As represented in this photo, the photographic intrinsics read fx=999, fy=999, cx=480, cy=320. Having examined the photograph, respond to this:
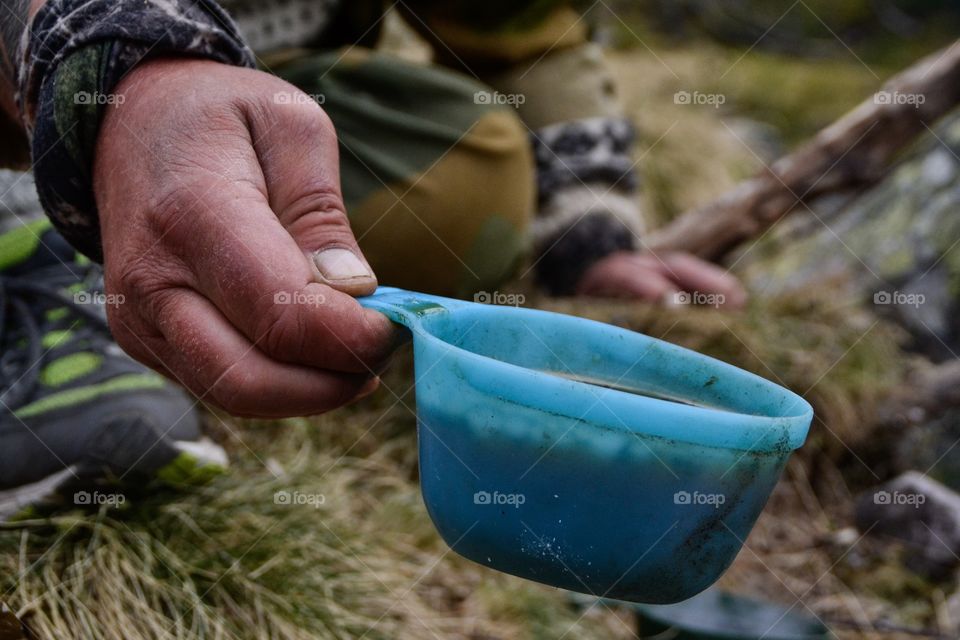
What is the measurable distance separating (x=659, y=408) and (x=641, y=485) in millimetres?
57

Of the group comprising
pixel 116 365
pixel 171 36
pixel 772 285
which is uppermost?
pixel 171 36

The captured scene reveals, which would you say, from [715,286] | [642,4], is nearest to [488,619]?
[715,286]

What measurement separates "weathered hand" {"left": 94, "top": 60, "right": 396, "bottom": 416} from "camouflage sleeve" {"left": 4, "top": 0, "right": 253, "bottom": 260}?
17 millimetres

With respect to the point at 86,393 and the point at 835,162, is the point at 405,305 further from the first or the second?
the point at 835,162

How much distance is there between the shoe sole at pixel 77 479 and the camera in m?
1.00

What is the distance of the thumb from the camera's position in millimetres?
731

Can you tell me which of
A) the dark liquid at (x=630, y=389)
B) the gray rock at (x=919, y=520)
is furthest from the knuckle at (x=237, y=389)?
the gray rock at (x=919, y=520)

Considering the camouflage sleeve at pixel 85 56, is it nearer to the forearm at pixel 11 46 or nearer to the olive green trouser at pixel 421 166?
the forearm at pixel 11 46

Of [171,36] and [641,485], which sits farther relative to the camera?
[171,36]

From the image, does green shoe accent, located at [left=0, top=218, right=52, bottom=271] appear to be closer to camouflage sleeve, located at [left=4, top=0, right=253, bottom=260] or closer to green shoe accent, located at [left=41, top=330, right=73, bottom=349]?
green shoe accent, located at [left=41, top=330, right=73, bottom=349]

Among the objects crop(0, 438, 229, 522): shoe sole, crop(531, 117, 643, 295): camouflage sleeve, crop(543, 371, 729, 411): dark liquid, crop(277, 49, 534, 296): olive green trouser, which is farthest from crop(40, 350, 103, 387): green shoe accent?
crop(531, 117, 643, 295): camouflage sleeve

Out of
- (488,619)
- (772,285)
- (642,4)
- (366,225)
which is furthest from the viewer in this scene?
(642,4)

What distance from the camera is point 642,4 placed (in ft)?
15.2

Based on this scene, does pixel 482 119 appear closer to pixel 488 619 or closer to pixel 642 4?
pixel 488 619
